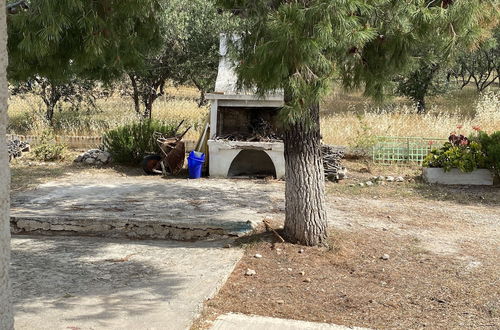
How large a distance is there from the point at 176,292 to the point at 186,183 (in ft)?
20.0

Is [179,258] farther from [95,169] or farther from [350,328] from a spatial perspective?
[95,169]

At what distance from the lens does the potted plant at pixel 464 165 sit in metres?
10.4

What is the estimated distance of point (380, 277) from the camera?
17.5 ft

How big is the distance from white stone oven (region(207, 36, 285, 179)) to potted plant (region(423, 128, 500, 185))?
2967 mm

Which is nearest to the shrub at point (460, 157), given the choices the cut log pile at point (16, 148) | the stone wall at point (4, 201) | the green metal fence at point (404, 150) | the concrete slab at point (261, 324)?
the green metal fence at point (404, 150)

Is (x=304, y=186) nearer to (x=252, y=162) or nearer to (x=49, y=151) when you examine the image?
(x=252, y=162)

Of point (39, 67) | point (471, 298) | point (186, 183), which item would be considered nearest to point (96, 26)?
point (39, 67)

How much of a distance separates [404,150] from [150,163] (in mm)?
5625

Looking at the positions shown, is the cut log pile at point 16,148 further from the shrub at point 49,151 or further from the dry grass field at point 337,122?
the dry grass field at point 337,122

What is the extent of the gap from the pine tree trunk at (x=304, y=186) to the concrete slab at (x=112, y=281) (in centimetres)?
75

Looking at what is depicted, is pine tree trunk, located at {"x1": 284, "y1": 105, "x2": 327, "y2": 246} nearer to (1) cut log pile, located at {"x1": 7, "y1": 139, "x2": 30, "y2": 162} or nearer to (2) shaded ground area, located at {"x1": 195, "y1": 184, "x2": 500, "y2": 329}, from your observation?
(2) shaded ground area, located at {"x1": 195, "y1": 184, "x2": 500, "y2": 329}

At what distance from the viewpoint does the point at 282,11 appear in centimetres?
455

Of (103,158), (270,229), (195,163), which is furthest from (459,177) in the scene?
(103,158)

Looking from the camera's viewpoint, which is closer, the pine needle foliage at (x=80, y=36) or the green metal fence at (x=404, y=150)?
the pine needle foliage at (x=80, y=36)
